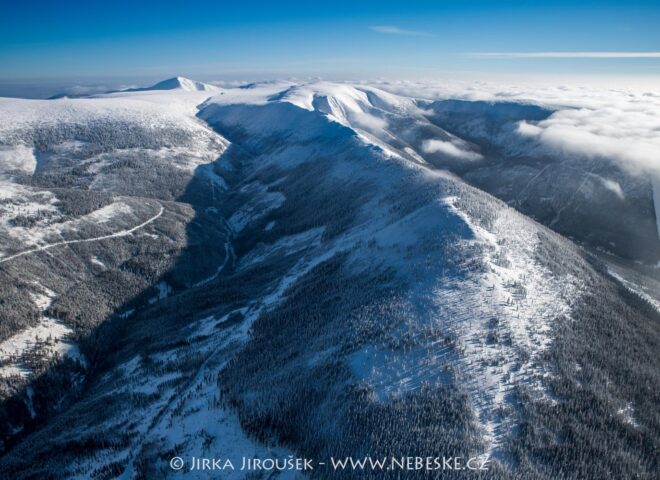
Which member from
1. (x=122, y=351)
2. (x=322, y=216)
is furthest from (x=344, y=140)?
(x=122, y=351)

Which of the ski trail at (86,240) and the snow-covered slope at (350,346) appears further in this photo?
the ski trail at (86,240)

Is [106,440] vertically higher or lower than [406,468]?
lower

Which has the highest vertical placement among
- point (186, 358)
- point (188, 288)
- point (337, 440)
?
point (337, 440)

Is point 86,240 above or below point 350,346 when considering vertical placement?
below

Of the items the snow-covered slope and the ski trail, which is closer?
the snow-covered slope

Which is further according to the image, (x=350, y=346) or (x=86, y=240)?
(x=86, y=240)

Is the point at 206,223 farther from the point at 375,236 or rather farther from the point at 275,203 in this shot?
the point at 375,236

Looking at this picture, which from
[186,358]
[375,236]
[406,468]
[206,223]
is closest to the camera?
[406,468]

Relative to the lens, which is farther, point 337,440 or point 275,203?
point 275,203
